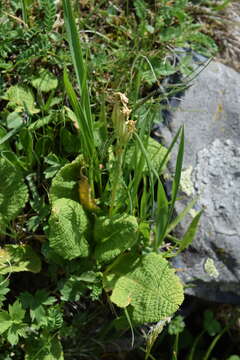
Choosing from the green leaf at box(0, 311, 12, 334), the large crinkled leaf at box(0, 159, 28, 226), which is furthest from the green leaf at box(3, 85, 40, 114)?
the green leaf at box(0, 311, 12, 334)

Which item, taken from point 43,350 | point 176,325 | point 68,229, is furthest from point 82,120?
point 176,325

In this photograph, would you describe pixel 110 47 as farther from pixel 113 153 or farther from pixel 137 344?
pixel 137 344

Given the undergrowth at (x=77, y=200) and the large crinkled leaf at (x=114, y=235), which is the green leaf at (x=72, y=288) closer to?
the undergrowth at (x=77, y=200)

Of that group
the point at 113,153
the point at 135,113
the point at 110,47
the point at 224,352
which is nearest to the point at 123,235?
the point at 113,153

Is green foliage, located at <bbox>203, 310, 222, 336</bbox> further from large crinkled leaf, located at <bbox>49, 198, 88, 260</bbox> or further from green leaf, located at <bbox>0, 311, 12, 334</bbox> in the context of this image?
green leaf, located at <bbox>0, 311, 12, 334</bbox>

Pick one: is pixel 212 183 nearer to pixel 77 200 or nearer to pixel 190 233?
pixel 190 233

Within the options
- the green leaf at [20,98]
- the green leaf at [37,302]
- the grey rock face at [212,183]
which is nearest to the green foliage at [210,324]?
the grey rock face at [212,183]
